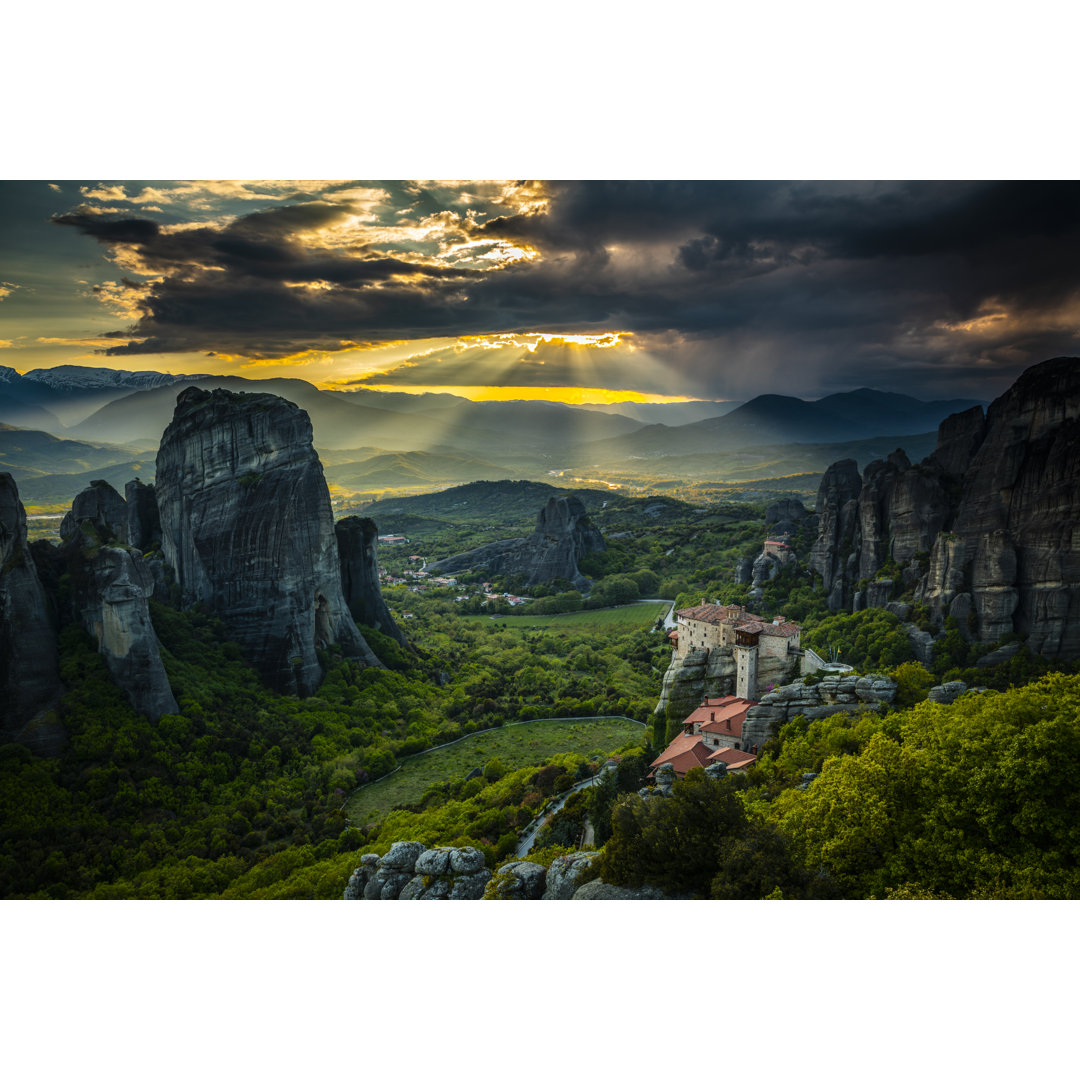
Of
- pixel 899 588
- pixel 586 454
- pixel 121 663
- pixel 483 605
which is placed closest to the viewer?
pixel 121 663

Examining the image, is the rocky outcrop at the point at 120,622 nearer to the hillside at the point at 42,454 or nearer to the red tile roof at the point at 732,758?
the hillside at the point at 42,454

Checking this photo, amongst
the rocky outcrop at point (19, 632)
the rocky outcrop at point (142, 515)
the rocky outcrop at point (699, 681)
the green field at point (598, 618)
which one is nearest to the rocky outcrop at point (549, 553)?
the green field at point (598, 618)

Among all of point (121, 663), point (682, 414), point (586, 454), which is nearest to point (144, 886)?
point (121, 663)

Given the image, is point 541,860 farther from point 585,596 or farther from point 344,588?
point 585,596

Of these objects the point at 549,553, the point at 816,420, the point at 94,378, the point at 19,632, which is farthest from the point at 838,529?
the point at 19,632

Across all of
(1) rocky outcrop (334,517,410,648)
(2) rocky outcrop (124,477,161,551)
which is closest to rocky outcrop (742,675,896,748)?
(1) rocky outcrop (334,517,410,648)
